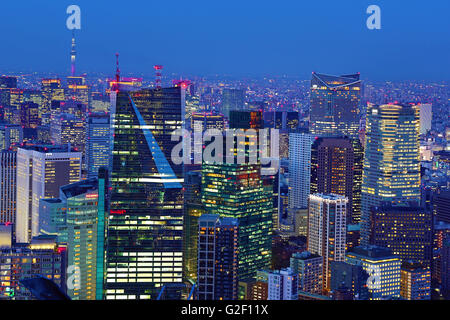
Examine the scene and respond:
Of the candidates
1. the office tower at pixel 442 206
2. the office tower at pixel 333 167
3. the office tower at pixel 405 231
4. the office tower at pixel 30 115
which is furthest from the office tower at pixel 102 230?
the office tower at pixel 30 115

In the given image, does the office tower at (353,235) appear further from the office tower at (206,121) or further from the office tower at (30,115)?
the office tower at (30,115)

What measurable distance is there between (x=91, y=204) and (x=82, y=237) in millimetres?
872

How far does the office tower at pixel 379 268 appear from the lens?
995 cm

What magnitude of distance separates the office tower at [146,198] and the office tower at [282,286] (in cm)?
215

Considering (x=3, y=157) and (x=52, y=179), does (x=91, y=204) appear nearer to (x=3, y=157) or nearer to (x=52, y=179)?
(x=52, y=179)

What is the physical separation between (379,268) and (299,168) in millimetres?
7562

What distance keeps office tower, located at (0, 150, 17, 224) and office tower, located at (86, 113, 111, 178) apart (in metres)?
1.86

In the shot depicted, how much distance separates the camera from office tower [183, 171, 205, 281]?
421 inches

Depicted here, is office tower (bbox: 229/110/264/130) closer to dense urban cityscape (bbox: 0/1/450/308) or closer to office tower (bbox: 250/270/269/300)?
dense urban cityscape (bbox: 0/1/450/308)

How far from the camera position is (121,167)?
11.6m

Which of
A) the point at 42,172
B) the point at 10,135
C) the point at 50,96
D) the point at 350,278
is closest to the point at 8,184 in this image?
the point at 42,172

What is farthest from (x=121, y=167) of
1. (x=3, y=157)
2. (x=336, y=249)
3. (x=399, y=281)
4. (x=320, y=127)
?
(x=320, y=127)

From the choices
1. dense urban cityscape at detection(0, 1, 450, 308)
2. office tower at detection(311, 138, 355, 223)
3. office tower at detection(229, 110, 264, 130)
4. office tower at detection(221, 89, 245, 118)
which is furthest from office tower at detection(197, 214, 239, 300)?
office tower at detection(311, 138, 355, 223)

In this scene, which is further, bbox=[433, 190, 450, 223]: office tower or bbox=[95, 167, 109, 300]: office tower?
bbox=[433, 190, 450, 223]: office tower
